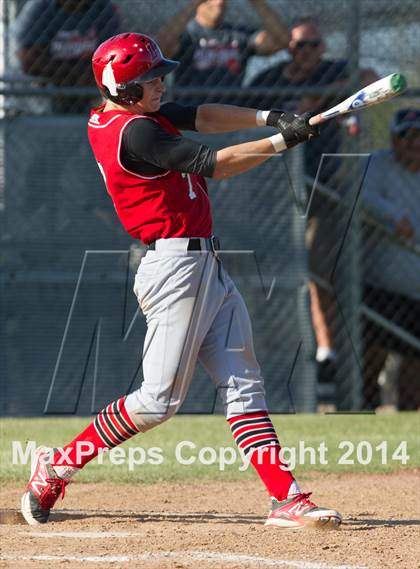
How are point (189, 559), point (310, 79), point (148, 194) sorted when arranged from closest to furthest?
1. point (189, 559)
2. point (148, 194)
3. point (310, 79)

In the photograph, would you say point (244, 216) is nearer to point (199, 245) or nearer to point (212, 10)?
point (212, 10)

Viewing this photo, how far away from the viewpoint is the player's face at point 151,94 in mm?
4445

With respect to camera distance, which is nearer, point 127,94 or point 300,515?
point 300,515

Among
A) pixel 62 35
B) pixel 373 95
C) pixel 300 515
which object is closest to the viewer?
pixel 373 95

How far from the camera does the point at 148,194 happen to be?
4414mm

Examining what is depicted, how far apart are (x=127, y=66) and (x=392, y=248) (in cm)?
473

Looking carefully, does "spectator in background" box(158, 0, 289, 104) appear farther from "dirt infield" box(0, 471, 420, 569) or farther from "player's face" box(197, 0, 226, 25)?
"dirt infield" box(0, 471, 420, 569)

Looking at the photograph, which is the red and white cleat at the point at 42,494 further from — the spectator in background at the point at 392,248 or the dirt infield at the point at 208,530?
the spectator in background at the point at 392,248

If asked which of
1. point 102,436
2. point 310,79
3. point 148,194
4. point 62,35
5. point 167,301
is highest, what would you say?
point 62,35

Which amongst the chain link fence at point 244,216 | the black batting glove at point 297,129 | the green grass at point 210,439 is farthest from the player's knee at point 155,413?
the chain link fence at point 244,216

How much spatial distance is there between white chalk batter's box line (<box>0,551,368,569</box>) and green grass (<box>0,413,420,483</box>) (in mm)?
2228

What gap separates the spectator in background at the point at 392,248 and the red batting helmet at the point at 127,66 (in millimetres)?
4412

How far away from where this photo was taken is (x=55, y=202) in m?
8.52

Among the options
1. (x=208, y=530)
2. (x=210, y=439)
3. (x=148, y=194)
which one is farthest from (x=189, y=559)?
(x=210, y=439)
